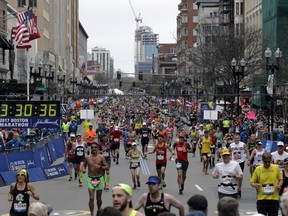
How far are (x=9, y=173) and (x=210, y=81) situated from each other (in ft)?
174

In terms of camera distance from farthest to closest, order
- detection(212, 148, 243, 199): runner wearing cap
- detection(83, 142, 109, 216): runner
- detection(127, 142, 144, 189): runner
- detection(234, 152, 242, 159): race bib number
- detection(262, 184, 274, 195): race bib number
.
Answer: detection(127, 142, 144, 189): runner
detection(234, 152, 242, 159): race bib number
detection(83, 142, 109, 216): runner
detection(212, 148, 243, 199): runner wearing cap
detection(262, 184, 274, 195): race bib number

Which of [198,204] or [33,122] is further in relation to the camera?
[33,122]

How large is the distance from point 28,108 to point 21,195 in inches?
628

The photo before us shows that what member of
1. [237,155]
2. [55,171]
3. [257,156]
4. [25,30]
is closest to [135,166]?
[237,155]

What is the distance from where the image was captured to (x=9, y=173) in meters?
25.5

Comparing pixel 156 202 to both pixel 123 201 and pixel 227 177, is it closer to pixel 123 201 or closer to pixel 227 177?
pixel 123 201

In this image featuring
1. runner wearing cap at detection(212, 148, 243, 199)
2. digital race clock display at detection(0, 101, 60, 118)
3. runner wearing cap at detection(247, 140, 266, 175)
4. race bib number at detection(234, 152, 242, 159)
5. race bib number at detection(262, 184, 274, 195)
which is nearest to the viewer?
race bib number at detection(262, 184, 274, 195)

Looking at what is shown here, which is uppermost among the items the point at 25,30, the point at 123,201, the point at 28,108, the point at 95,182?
the point at 25,30

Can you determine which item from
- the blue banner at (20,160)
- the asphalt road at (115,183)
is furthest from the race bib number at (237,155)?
the blue banner at (20,160)

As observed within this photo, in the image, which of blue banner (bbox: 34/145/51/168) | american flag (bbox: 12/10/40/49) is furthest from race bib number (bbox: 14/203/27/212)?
american flag (bbox: 12/10/40/49)

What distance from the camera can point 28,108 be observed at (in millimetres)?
29906

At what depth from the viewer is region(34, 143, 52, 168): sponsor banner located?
2983 centimetres

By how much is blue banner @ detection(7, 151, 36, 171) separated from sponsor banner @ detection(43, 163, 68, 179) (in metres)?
1.04

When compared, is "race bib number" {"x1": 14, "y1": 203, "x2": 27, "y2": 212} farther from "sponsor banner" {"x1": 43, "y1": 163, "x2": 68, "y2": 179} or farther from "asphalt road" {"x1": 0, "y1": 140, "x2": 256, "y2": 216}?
"sponsor banner" {"x1": 43, "y1": 163, "x2": 68, "y2": 179}
